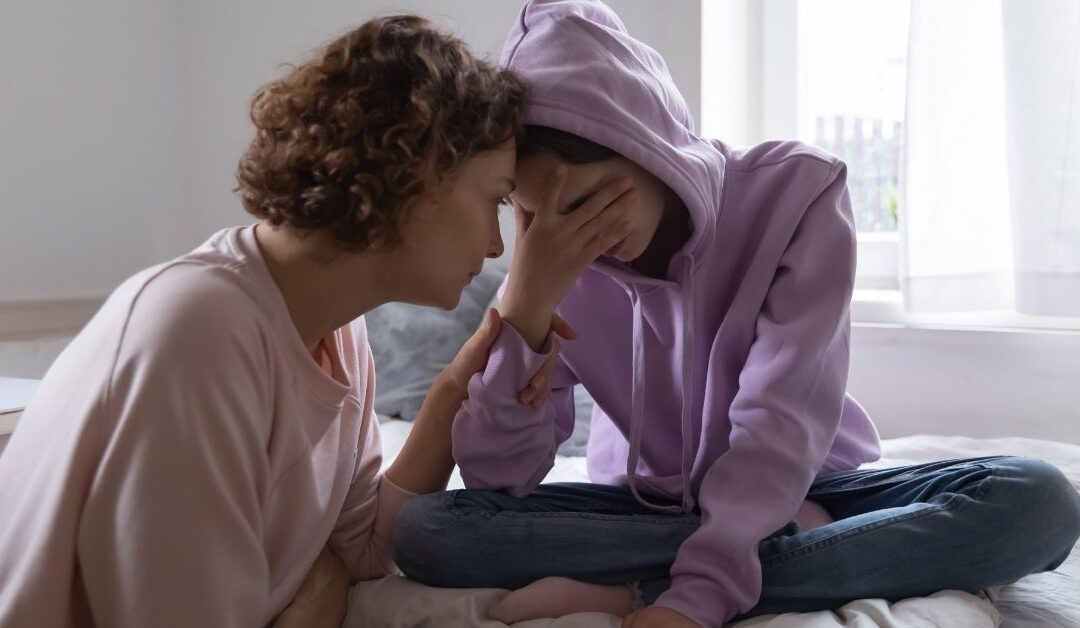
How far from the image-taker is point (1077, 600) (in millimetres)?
1015

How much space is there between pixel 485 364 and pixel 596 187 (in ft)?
0.75

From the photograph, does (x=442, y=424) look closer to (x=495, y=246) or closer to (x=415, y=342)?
(x=495, y=246)

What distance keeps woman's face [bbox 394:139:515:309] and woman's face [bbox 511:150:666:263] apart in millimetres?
52

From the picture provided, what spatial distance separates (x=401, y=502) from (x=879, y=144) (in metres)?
1.43

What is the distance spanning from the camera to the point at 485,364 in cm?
114

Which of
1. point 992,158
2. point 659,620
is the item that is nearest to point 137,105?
point 992,158

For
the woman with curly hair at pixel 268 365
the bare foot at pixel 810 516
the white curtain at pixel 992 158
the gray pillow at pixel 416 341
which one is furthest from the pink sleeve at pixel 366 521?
the white curtain at pixel 992 158

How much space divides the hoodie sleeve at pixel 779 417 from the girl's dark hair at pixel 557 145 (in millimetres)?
235

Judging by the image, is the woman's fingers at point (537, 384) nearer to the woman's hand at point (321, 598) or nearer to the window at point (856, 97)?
the woman's hand at point (321, 598)

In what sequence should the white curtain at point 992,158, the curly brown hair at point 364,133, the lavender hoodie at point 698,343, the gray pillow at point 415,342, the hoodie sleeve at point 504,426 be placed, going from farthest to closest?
1. the gray pillow at point 415,342
2. the white curtain at point 992,158
3. the hoodie sleeve at point 504,426
4. the lavender hoodie at point 698,343
5. the curly brown hair at point 364,133

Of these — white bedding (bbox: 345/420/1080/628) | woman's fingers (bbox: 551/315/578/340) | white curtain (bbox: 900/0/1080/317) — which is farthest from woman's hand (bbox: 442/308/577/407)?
white curtain (bbox: 900/0/1080/317)

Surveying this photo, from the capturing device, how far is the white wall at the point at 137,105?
199 centimetres

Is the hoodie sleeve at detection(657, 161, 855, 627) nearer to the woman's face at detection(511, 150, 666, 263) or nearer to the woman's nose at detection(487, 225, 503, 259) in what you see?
the woman's face at detection(511, 150, 666, 263)

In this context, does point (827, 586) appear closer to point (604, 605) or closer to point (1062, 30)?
point (604, 605)
